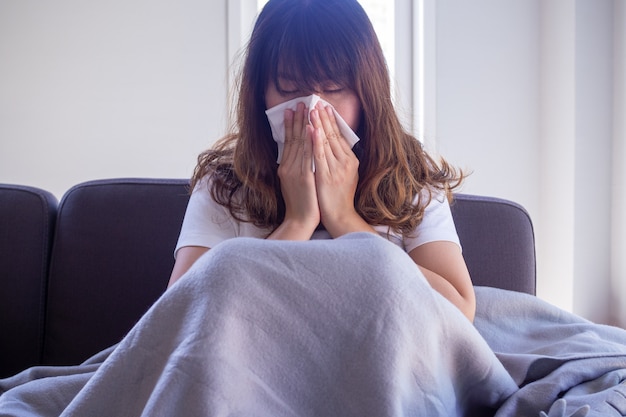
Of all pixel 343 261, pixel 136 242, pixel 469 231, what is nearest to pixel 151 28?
pixel 136 242

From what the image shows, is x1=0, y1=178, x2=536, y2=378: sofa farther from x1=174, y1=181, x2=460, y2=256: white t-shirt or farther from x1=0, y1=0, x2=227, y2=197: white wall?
x1=0, y1=0, x2=227, y2=197: white wall

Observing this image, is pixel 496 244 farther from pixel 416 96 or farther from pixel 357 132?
pixel 416 96

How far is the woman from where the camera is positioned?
1.09m

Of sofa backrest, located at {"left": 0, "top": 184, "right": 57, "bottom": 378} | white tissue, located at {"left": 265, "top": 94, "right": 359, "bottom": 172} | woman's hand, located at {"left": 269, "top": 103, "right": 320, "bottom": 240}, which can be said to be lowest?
sofa backrest, located at {"left": 0, "top": 184, "right": 57, "bottom": 378}

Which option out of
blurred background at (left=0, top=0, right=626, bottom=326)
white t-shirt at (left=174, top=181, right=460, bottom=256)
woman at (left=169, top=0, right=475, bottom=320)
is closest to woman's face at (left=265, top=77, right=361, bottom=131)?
woman at (left=169, top=0, right=475, bottom=320)

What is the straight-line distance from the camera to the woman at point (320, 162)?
3.57 feet

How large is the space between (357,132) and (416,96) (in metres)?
1.62

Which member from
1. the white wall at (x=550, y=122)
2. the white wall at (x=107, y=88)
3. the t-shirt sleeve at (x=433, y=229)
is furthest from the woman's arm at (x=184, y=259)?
the white wall at (x=550, y=122)

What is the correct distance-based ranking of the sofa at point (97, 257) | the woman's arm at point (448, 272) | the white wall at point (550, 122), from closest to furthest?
the woman's arm at point (448, 272)
the sofa at point (97, 257)
the white wall at point (550, 122)

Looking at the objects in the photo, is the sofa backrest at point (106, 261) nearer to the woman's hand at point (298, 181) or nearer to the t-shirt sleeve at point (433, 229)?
the woman's hand at point (298, 181)

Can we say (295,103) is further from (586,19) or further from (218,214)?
(586,19)

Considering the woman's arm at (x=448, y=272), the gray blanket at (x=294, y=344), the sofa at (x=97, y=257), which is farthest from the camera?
the sofa at (x=97, y=257)

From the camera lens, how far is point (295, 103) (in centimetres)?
110

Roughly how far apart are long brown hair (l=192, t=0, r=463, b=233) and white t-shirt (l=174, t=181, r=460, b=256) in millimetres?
14
